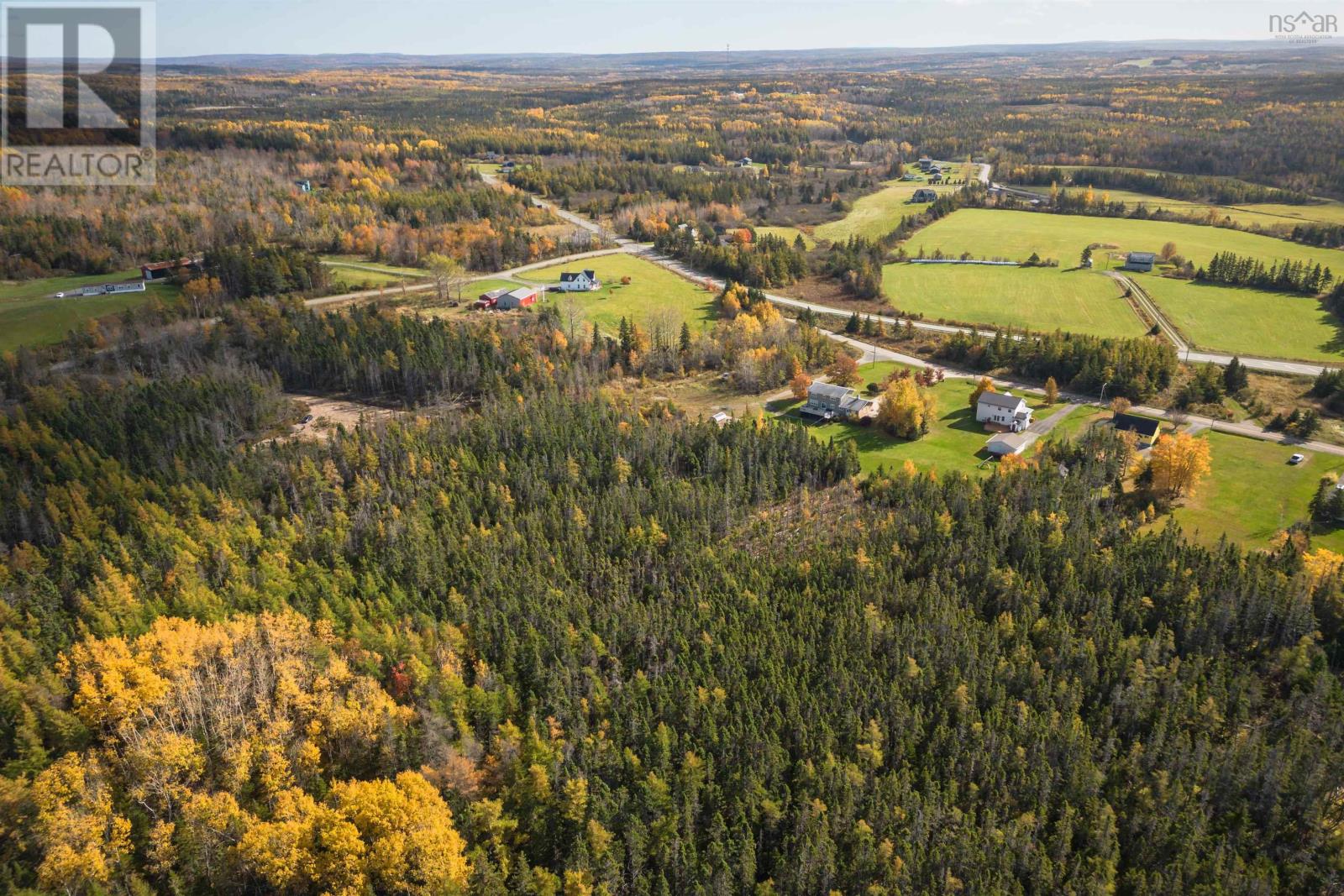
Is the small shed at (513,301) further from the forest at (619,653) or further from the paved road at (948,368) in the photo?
the forest at (619,653)

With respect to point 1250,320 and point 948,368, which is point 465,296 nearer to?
A: point 948,368

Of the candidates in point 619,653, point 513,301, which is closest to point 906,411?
point 619,653

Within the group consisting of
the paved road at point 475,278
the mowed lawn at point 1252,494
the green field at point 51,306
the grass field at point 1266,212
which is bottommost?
the mowed lawn at point 1252,494

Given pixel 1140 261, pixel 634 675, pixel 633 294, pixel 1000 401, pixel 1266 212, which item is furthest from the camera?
pixel 1266 212

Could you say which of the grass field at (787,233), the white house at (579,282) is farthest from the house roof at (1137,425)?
the grass field at (787,233)

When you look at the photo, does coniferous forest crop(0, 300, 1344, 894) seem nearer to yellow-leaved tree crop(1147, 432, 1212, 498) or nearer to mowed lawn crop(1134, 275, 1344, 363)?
yellow-leaved tree crop(1147, 432, 1212, 498)

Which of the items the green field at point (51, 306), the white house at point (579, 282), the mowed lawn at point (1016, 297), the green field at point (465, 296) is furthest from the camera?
the white house at point (579, 282)

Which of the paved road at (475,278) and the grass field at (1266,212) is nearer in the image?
the paved road at (475,278)
